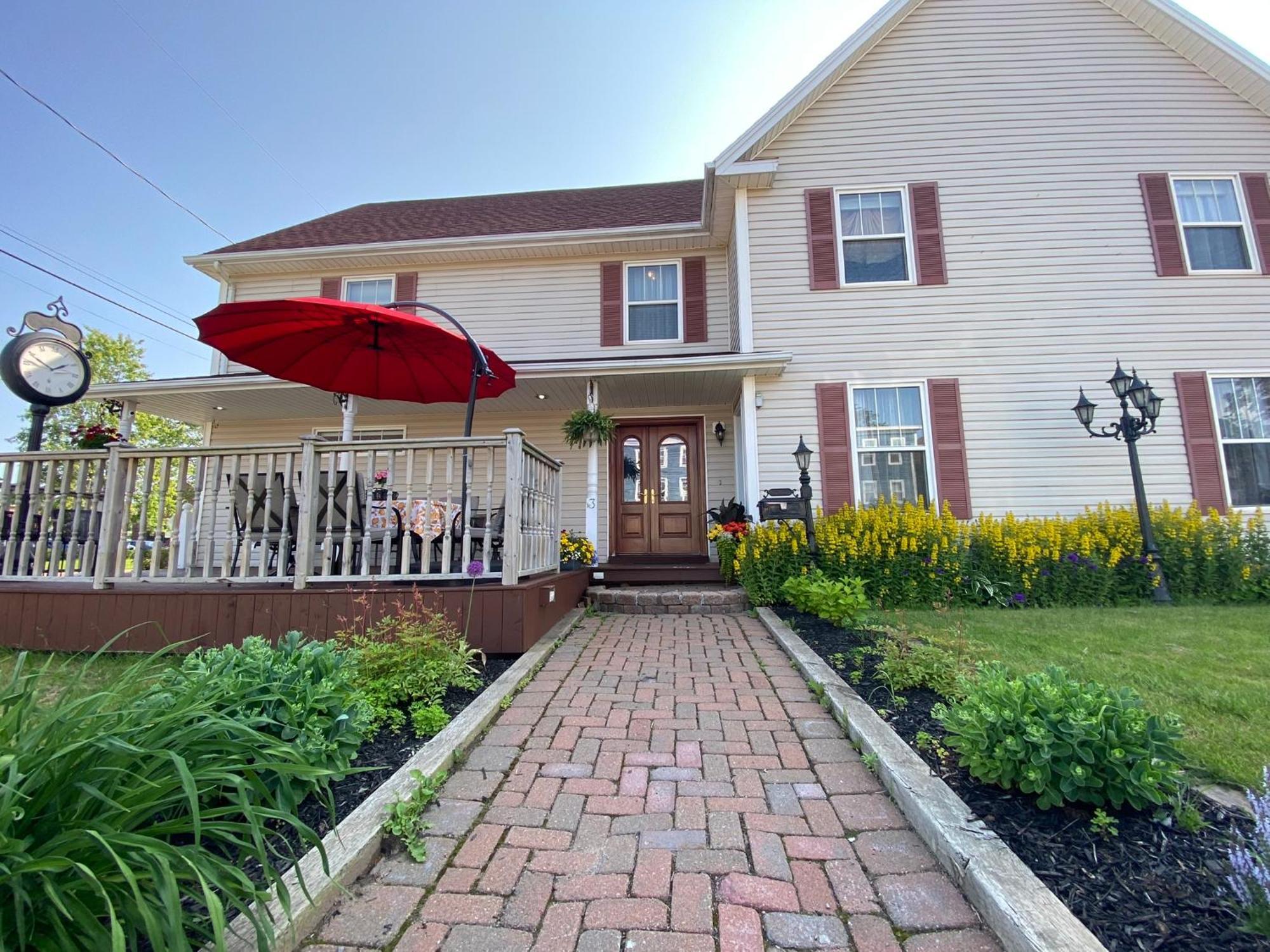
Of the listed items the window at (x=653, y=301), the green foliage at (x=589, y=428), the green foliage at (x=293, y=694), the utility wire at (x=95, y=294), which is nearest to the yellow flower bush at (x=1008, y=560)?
the green foliage at (x=589, y=428)

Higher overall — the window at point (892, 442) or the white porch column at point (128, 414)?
the white porch column at point (128, 414)

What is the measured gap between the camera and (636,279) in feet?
28.3

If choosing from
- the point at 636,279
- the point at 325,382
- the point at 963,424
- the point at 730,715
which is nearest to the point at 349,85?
the point at 636,279

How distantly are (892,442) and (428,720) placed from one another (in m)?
6.32

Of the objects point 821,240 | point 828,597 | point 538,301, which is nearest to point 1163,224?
point 821,240

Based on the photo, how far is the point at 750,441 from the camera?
6891mm

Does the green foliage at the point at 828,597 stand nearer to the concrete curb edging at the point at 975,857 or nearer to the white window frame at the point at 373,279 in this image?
the concrete curb edging at the point at 975,857

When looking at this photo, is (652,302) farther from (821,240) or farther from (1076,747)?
(1076,747)

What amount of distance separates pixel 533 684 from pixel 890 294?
669 cm

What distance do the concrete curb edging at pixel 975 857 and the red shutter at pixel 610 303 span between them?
6.85 meters

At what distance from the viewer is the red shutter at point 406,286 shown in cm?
884

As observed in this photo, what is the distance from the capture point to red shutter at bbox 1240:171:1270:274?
22.9ft

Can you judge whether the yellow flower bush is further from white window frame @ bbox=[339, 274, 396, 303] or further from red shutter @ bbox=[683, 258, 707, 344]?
white window frame @ bbox=[339, 274, 396, 303]

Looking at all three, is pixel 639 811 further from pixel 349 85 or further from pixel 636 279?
pixel 349 85
